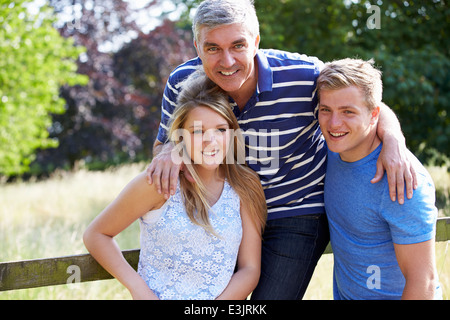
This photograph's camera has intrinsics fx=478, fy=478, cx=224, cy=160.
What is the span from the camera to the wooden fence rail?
217cm

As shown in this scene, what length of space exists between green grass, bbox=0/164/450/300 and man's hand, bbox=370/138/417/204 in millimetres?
1021

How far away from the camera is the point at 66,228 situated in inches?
188

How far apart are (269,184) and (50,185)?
6.60 meters

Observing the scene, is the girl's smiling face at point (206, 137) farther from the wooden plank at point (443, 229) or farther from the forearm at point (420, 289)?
the wooden plank at point (443, 229)

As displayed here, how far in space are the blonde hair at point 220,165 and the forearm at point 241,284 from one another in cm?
24

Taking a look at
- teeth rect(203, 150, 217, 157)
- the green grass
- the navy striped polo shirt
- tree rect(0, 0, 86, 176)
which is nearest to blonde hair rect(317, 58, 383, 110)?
the navy striped polo shirt

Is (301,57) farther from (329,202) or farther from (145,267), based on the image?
(145,267)

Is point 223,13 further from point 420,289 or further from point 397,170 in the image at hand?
point 420,289

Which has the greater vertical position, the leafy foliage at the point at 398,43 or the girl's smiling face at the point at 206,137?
the leafy foliage at the point at 398,43

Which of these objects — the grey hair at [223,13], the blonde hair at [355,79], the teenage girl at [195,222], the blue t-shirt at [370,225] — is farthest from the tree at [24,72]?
the blue t-shirt at [370,225]

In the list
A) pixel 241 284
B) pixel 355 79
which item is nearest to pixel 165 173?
pixel 241 284

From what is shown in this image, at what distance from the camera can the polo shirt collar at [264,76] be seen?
2.52m

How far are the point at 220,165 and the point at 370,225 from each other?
2.68ft

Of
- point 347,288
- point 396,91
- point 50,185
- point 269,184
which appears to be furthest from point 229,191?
point 50,185
